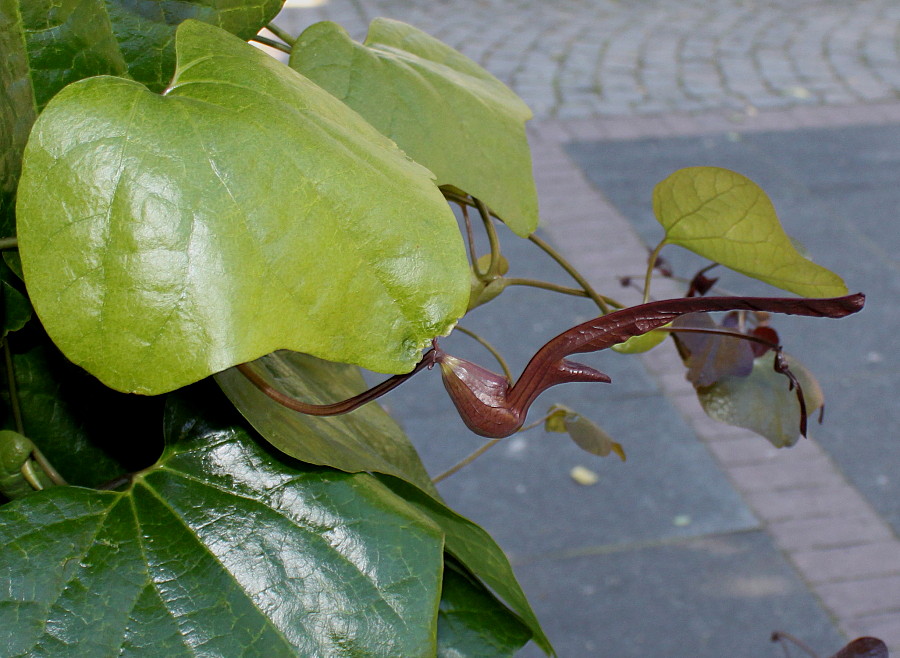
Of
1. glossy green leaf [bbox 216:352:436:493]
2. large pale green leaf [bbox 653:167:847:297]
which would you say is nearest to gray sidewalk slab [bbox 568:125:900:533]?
large pale green leaf [bbox 653:167:847:297]

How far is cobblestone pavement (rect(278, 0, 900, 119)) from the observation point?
4.53 meters

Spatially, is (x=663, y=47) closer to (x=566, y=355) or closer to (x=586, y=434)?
(x=586, y=434)

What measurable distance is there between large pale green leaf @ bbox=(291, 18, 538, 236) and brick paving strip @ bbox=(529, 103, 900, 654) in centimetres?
194

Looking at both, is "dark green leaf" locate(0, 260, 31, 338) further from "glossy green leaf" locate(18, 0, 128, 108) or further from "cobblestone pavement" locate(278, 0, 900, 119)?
"cobblestone pavement" locate(278, 0, 900, 119)

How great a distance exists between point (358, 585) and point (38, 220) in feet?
0.73

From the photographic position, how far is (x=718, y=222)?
61 cm

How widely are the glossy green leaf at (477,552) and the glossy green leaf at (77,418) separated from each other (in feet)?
0.53

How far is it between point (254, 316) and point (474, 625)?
28 centimetres

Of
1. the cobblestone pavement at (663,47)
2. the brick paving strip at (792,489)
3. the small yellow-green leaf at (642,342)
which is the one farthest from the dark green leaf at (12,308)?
the cobblestone pavement at (663,47)

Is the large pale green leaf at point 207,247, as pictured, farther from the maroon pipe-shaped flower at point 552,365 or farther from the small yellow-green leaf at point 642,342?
the small yellow-green leaf at point 642,342

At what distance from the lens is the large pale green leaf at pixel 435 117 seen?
507 mm

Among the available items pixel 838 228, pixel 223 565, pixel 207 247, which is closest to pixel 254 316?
pixel 207 247

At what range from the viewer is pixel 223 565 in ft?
1.45

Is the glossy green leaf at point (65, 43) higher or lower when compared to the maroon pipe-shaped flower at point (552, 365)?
higher
